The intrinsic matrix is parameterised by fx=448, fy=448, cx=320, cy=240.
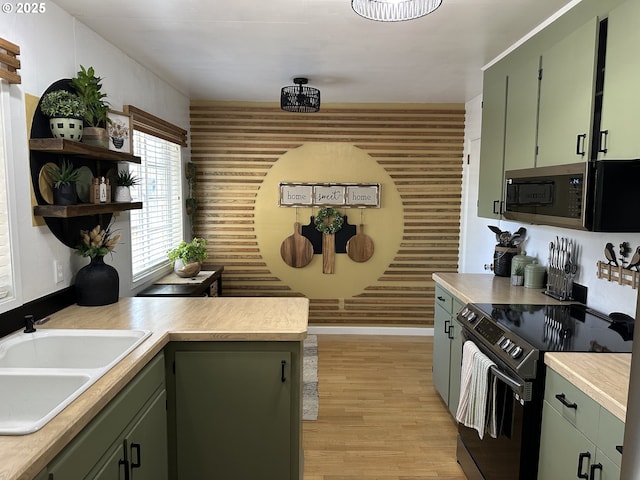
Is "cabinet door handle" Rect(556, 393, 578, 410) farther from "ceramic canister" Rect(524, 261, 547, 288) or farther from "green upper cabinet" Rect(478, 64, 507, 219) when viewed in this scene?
"green upper cabinet" Rect(478, 64, 507, 219)

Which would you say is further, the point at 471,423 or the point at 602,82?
the point at 471,423

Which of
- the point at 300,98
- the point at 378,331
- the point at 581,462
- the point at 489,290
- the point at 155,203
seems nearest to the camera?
the point at 581,462

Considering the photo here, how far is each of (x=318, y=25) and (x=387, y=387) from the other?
2731 mm

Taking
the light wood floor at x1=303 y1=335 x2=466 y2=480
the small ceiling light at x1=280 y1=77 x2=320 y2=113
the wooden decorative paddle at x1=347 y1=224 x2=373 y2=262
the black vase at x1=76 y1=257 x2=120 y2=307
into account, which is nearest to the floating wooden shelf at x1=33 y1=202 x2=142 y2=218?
the black vase at x1=76 y1=257 x2=120 y2=307

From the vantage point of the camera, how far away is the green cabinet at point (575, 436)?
141cm

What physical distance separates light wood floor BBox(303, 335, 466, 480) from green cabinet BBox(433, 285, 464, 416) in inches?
7.5

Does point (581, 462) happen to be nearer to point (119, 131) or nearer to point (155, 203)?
point (119, 131)

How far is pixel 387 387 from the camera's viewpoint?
144 inches

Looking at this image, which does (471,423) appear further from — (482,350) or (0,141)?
(0,141)

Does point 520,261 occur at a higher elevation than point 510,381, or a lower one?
higher

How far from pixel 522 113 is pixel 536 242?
102 cm

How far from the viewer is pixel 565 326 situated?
216cm

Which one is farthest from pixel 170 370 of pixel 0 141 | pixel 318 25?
pixel 318 25

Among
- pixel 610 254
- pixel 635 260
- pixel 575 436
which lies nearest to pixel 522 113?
pixel 610 254
